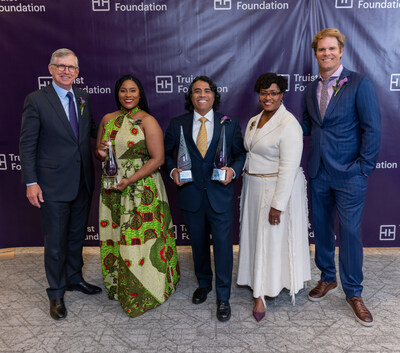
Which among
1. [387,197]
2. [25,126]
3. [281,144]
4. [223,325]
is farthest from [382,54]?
[25,126]

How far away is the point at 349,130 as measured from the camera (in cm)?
256

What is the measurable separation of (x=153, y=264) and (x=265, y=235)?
2.69 ft

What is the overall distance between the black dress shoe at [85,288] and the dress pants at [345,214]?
179cm

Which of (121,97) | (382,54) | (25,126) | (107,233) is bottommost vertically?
(107,233)

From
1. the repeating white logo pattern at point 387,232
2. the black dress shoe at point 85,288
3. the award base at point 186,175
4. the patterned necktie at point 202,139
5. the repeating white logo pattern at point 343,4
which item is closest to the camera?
the award base at point 186,175

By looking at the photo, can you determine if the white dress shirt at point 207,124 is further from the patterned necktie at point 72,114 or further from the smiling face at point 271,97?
the patterned necktie at point 72,114

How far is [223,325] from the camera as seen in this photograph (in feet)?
8.43

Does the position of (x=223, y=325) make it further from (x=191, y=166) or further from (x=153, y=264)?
(x=191, y=166)

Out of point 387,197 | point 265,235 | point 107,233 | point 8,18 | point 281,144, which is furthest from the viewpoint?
point 387,197

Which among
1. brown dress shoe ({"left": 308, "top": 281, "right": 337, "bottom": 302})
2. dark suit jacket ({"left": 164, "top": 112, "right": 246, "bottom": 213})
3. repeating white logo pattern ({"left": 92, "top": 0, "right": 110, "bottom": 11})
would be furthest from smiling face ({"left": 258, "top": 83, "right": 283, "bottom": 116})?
repeating white logo pattern ({"left": 92, "top": 0, "right": 110, "bottom": 11})

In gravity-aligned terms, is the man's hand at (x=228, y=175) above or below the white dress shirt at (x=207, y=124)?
below

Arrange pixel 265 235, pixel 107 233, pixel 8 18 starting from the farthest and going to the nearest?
pixel 8 18
pixel 107 233
pixel 265 235

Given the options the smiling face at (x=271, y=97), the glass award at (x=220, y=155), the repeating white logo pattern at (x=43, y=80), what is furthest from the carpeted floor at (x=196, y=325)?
the repeating white logo pattern at (x=43, y=80)

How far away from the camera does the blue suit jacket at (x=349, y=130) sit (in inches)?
97.4
